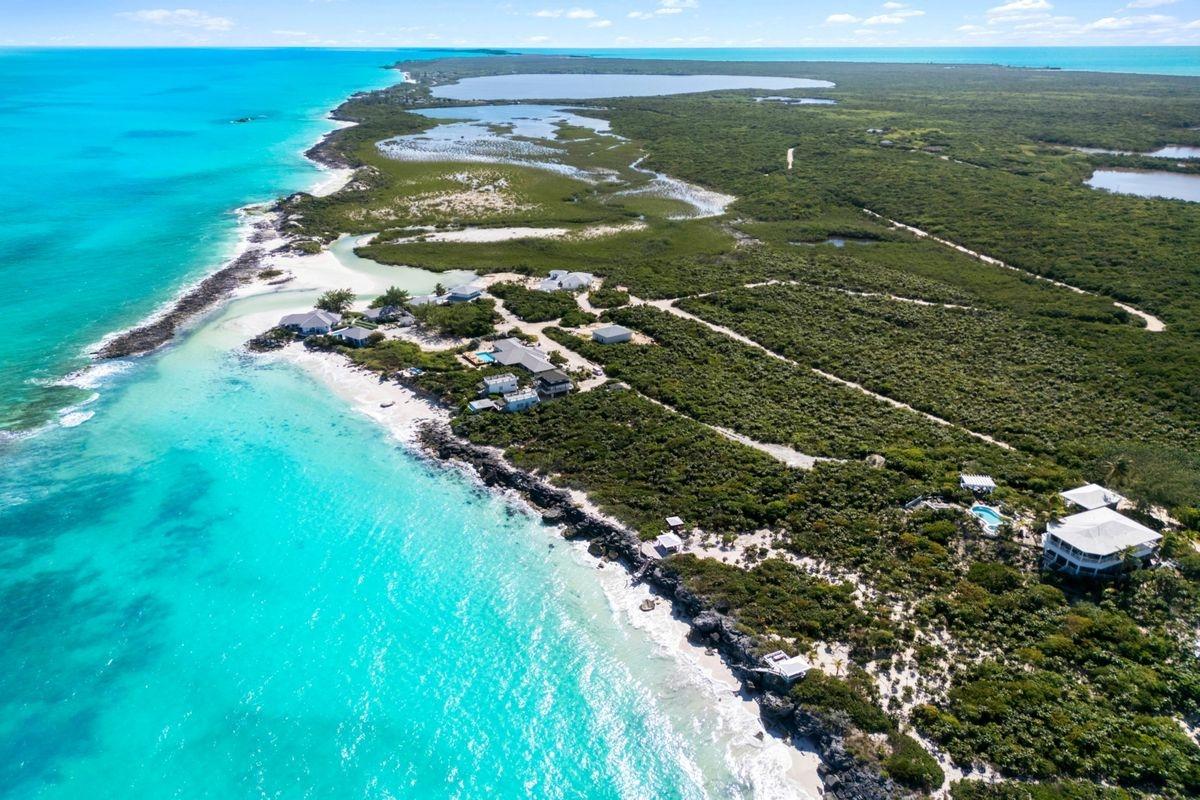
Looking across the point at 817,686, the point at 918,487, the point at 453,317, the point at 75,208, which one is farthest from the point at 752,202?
the point at 75,208

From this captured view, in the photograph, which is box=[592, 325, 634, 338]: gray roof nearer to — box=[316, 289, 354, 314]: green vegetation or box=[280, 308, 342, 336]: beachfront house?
box=[280, 308, 342, 336]: beachfront house

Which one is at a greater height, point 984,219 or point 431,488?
point 984,219

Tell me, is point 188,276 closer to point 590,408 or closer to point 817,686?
point 590,408

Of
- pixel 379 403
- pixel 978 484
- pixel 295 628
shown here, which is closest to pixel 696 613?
pixel 978 484

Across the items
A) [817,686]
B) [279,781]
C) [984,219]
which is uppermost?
[984,219]

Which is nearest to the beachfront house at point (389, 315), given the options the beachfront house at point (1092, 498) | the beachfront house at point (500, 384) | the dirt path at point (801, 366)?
the beachfront house at point (500, 384)

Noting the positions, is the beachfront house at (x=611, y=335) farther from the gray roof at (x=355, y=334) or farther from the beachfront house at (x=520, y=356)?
the gray roof at (x=355, y=334)
